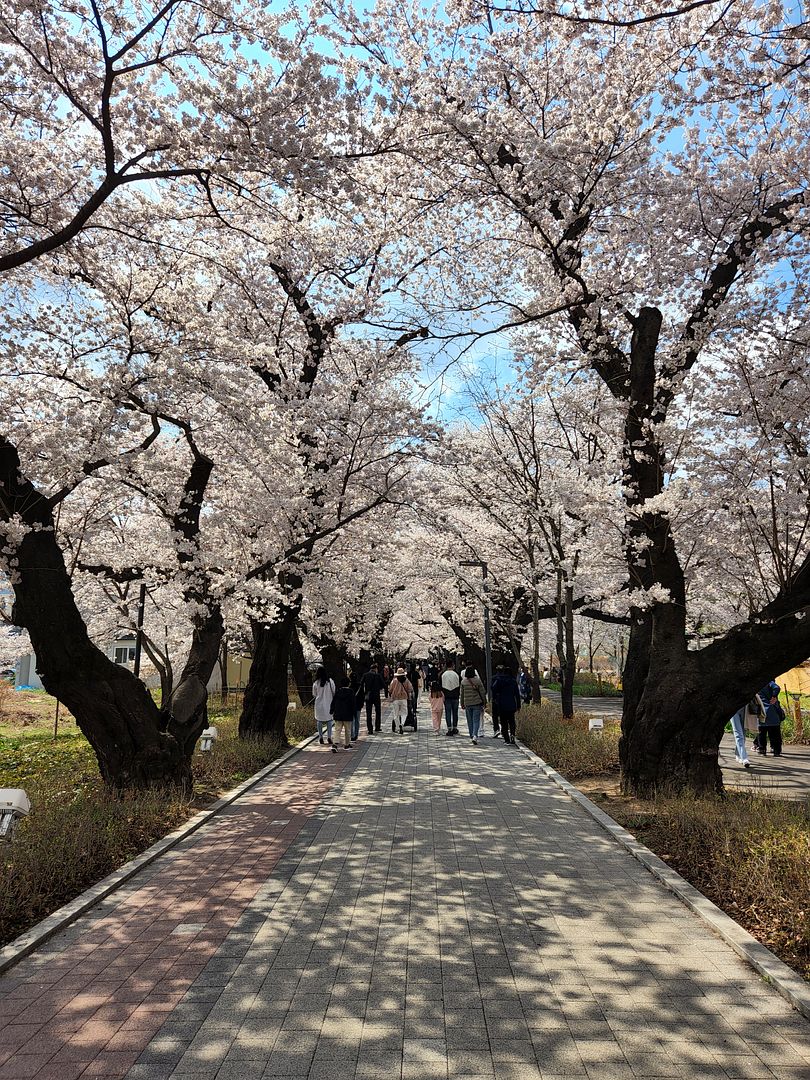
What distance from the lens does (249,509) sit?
45.0 ft

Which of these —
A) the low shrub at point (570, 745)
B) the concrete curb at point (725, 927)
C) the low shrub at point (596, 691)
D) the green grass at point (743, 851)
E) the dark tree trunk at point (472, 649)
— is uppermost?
the dark tree trunk at point (472, 649)

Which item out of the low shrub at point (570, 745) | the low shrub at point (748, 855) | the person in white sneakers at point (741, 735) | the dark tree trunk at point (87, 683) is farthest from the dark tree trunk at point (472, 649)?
the low shrub at point (748, 855)

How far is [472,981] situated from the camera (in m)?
4.31

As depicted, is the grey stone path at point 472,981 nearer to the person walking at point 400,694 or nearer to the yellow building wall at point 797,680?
the person walking at point 400,694

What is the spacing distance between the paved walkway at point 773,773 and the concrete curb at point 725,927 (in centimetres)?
301

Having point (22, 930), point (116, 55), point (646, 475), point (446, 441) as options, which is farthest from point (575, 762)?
point (116, 55)

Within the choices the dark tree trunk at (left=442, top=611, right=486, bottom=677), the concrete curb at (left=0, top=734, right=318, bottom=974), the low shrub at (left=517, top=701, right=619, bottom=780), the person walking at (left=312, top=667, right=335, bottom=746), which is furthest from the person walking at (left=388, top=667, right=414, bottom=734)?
the dark tree trunk at (left=442, top=611, right=486, bottom=677)

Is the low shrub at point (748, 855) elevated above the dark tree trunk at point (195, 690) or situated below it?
below

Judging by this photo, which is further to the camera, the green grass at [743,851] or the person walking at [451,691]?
the person walking at [451,691]

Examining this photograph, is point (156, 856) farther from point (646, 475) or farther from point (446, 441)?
point (446, 441)

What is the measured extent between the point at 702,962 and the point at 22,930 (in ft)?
14.7

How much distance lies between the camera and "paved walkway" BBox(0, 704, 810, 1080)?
3457 millimetres

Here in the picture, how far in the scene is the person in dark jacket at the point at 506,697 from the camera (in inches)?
630

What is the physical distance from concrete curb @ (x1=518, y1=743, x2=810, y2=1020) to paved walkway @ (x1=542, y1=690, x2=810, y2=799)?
3.01 meters
